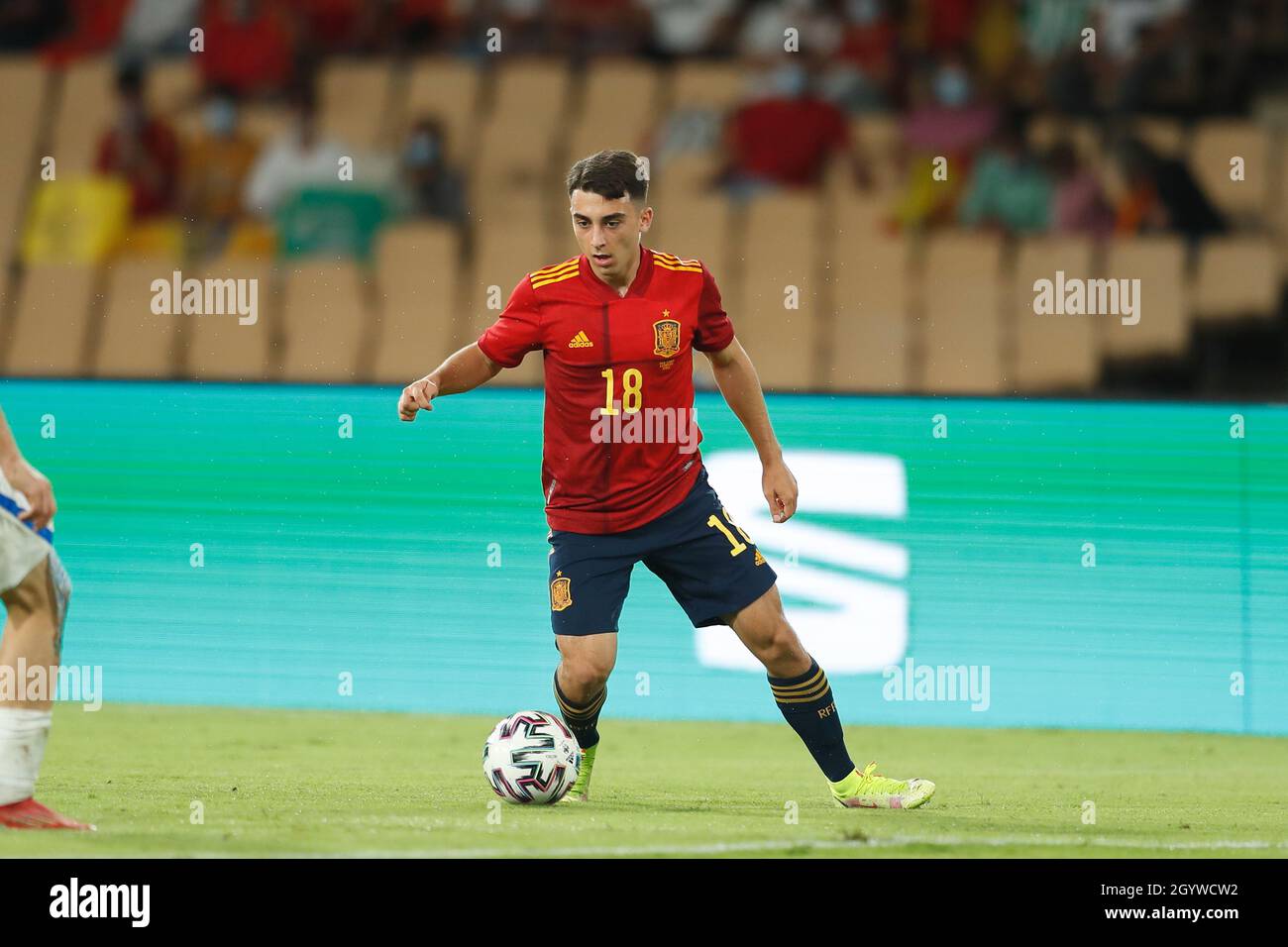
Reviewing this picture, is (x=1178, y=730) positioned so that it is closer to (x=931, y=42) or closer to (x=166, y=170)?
(x=931, y=42)

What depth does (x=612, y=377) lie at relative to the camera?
566cm

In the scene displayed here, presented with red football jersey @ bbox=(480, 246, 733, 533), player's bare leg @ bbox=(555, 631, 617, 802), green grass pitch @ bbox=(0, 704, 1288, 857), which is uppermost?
red football jersey @ bbox=(480, 246, 733, 533)

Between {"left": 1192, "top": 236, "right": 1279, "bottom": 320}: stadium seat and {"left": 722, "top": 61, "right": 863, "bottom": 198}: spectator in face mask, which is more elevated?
{"left": 722, "top": 61, "right": 863, "bottom": 198}: spectator in face mask

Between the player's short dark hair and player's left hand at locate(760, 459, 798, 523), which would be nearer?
the player's short dark hair

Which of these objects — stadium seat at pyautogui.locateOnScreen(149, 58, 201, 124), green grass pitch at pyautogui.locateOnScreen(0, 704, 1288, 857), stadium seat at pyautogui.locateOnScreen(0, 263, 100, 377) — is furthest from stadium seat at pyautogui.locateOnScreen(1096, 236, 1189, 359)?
stadium seat at pyautogui.locateOnScreen(149, 58, 201, 124)

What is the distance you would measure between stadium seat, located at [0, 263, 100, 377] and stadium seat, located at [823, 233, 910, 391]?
3968 mm

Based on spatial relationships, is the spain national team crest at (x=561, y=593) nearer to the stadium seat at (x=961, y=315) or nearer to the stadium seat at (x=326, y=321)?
the stadium seat at (x=961, y=315)

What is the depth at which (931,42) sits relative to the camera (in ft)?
36.6

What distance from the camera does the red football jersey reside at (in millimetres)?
5656

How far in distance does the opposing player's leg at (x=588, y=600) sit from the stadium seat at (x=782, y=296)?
11.5 feet

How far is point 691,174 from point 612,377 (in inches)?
205

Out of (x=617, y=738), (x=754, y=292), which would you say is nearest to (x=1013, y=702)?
(x=617, y=738)

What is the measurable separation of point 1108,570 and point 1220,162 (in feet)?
9.78

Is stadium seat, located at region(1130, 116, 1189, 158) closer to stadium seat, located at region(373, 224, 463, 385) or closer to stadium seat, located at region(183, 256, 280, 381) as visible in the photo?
stadium seat, located at region(373, 224, 463, 385)
